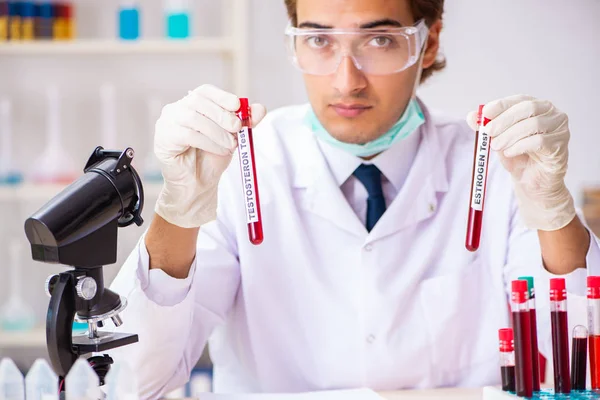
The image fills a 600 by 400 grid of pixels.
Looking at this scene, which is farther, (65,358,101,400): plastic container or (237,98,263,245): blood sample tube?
(237,98,263,245): blood sample tube

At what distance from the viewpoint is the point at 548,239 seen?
165 cm

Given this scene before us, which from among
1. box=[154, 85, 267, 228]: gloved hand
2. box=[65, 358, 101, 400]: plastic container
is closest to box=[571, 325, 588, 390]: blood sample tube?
box=[154, 85, 267, 228]: gloved hand

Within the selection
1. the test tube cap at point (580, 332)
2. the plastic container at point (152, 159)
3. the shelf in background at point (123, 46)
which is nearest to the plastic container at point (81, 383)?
the test tube cap at point (580, 332)

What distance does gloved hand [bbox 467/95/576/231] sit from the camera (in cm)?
150

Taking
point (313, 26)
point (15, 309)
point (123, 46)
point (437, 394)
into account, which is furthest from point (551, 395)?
point (15, 309)

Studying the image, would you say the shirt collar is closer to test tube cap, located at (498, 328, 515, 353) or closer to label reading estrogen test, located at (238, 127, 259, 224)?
Result: label reading estrogen test, located at (238, 127, 259, 224)

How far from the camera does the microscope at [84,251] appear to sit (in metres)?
1.12

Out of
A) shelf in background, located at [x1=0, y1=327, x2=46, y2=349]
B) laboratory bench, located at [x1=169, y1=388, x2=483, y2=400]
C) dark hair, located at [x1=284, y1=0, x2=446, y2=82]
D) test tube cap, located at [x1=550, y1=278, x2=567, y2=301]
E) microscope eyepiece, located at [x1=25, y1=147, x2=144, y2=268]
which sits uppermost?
dark hair, located at [x1=284, y1=0, x2=446, y2=82]

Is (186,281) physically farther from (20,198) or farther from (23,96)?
(23,96)

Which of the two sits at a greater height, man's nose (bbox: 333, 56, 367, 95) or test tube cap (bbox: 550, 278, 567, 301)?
man's nose (bbox: 333, 56, 367, 95)

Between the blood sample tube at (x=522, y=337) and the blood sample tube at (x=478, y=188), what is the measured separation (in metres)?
0.15

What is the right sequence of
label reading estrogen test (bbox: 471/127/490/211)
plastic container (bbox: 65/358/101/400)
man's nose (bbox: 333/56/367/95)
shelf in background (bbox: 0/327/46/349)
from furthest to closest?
shelf in background (bbox: 0/327/46/349) → man's nose (bbox: 333/56/367/95) → label reading estrogen test (bbox: 471/127/490/211) → plastic container (bbox: 65/358/101/400)

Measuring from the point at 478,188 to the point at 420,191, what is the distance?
21.1 inches

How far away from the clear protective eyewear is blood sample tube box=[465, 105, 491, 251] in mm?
419
